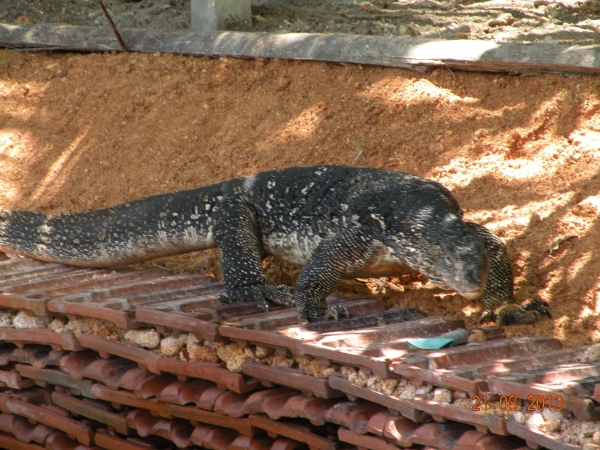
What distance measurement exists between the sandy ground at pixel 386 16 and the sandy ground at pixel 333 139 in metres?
0.91

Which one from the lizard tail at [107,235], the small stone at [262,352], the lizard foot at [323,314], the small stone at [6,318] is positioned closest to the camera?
the small stone at [262,352]

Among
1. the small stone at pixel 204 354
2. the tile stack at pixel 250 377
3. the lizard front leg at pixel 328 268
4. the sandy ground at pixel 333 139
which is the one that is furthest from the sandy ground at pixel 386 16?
the small stone at pixel 204 354

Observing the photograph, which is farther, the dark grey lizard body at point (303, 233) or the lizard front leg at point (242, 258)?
the lizard front leg at point (242, 258)

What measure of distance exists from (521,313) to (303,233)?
5.61 feet

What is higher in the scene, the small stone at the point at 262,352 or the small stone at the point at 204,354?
the small stone at the point at 262,352

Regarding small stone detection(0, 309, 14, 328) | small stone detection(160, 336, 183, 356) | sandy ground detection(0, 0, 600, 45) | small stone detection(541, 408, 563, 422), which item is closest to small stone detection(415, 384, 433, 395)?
small stone detection(541, 408, 563, 422)

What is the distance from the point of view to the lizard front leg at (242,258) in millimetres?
5371

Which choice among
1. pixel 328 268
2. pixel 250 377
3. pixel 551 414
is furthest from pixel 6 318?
pixel 551 414

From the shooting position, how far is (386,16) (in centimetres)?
912

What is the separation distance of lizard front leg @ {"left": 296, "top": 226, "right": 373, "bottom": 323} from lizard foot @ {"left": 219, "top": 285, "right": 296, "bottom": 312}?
27 cm

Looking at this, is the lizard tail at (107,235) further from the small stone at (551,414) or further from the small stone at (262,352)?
the small stone at (551,414)

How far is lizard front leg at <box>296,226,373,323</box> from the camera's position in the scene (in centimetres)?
499

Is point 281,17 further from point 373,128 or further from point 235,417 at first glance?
point 235,417

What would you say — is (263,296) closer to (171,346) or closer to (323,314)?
(323,314)
